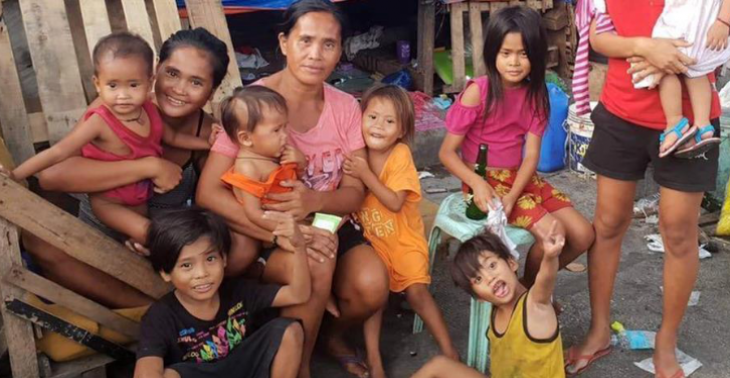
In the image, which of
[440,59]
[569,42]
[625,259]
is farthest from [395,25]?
[625,259]

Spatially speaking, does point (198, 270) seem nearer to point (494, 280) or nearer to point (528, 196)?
point (494, 280)

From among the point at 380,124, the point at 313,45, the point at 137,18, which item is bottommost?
the point at 380,124

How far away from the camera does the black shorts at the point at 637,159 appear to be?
2.74m

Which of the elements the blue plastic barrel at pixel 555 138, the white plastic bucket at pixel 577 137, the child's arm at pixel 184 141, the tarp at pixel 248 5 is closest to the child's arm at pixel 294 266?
the child's arm at pixel 184 141

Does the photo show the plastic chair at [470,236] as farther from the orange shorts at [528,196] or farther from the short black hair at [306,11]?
the short black hair at [306,11]

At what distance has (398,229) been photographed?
319 centimetres

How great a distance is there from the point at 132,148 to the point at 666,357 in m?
2.37

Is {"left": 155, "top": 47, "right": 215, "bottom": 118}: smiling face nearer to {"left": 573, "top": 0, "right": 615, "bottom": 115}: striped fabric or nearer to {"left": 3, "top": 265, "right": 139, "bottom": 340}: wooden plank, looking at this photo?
{"left": 3, "top": 265, "right": 139, "bottom": 340}: wooden plank

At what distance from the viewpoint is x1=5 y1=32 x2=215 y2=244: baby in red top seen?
268 cm

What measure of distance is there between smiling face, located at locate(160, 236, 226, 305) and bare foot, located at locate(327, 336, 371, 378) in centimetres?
78

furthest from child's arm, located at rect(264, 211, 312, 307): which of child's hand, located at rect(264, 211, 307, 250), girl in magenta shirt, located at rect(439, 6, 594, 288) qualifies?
girl in magenta shirt, located at rect(439, 6, 594, 288)

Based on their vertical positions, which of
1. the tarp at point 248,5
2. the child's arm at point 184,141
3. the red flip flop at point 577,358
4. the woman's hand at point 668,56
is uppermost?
the tarp at point 248,5

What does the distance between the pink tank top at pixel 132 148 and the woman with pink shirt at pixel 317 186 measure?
23 centimetres

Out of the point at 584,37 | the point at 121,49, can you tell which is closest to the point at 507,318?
the point at 584,37
